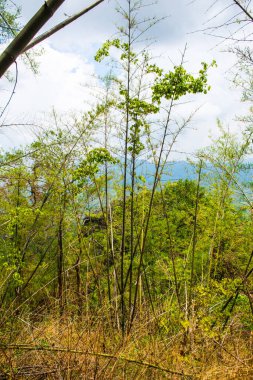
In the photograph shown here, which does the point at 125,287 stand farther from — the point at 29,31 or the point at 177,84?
the point at 29,31

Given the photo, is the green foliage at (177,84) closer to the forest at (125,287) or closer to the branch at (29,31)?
the forest at (125,287)

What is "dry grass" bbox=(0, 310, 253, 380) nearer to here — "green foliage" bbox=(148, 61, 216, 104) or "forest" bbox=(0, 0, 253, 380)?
"forest" bbox=(0, 0, 253, 380)

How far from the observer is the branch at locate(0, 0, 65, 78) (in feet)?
3.32

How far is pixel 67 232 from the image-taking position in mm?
14547

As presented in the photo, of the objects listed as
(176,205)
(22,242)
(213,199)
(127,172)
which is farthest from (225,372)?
(176,205)

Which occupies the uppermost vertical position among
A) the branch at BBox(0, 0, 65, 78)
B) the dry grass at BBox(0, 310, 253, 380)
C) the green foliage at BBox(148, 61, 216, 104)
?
the green foliage at BBox(148, 61, 216, 104)

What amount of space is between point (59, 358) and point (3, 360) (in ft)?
2.37

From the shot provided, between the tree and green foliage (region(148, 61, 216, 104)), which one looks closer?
the tree

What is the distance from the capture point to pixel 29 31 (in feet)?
3.32

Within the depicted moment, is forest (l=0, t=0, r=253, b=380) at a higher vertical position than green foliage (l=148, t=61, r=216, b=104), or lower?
lower

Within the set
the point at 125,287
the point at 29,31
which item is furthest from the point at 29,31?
the point at 125,287

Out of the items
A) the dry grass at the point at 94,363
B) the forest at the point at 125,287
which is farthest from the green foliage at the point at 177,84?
the dry grass at the point at 94,363

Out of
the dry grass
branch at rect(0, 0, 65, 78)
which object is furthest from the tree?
the dry grass

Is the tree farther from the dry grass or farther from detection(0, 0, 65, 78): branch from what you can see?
the dry grass
